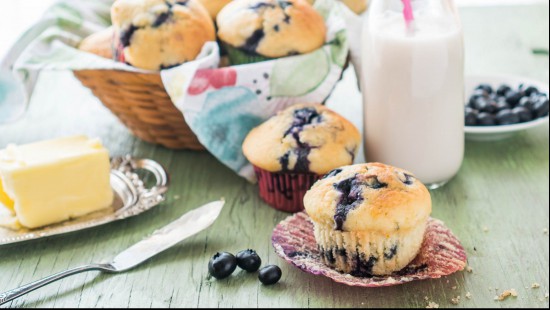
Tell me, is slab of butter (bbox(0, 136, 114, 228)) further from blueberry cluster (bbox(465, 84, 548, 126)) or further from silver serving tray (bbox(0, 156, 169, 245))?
blueberry cluster (bbox(465, 84, 548, 126))

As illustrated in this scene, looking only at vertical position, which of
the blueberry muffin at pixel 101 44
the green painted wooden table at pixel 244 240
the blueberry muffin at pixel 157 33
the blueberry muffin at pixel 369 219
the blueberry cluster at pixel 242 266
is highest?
the blueberry muffin at pixel 157 33

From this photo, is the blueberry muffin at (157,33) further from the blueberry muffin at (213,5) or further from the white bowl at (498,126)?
the white bowl at (498,126)

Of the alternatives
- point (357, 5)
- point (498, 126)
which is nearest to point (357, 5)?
point (357, 5)

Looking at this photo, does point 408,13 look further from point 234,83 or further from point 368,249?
point 368,249

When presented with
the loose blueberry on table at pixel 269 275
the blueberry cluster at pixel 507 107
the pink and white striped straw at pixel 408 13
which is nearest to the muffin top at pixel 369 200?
the loose blueberry on table at pixel 269 275

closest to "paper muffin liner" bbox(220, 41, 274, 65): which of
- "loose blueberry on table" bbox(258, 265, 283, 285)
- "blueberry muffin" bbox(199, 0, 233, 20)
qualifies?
"blueberry muffin" bbox(199, 0, 233, 20)
